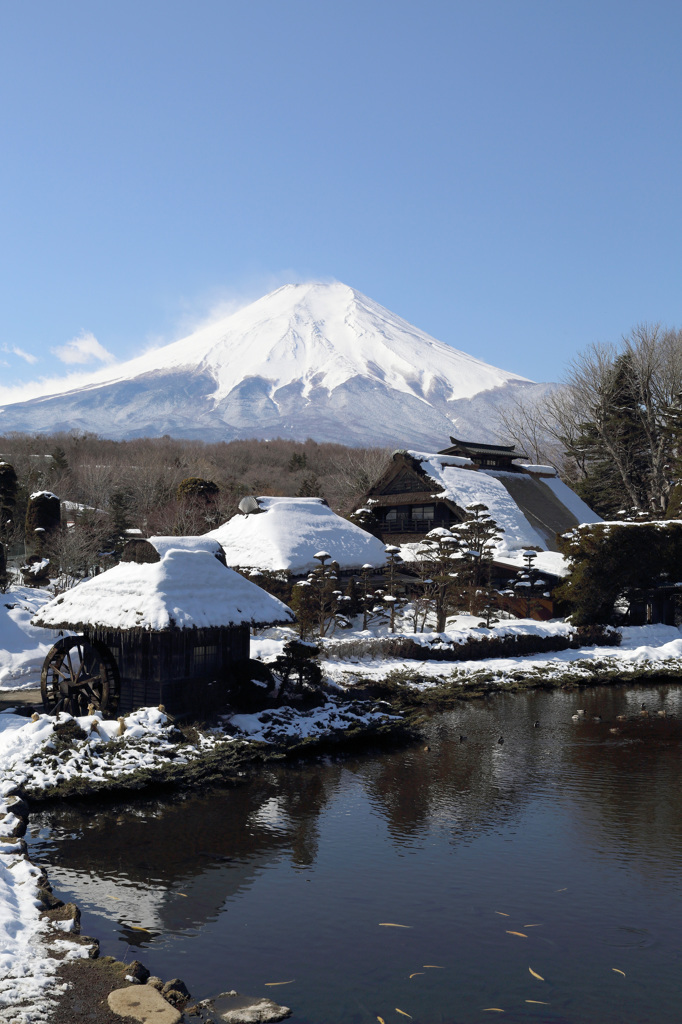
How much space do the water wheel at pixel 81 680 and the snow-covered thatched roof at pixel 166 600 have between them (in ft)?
1.77

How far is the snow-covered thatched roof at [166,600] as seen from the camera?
60.3 feet

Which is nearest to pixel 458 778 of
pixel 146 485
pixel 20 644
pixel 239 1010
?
pixel 239 1010

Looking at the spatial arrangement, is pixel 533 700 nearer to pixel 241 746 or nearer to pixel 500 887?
pixel 241 746

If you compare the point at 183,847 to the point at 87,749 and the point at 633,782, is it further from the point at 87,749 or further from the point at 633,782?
the point at 633,782

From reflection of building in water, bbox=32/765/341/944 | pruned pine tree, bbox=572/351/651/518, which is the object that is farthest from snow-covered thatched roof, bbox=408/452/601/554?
reflection of building in water, bbox=32/765/341/944

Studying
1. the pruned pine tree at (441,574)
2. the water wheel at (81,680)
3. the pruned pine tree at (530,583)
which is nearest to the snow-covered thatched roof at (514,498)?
the pruned pine tree at (530,583)

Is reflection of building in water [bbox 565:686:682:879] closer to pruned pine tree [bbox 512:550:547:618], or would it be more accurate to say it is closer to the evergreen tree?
pruned pine tree [bbox 512:550:547:618]

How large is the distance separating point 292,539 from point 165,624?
56.2 feet

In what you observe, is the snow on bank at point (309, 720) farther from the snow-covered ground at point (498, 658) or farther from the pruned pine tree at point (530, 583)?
the pruned pine tree at point (530, 583)

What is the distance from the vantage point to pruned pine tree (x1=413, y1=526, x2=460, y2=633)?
1267 inches

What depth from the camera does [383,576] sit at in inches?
1465

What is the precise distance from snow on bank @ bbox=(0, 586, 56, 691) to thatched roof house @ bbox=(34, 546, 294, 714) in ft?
14.8

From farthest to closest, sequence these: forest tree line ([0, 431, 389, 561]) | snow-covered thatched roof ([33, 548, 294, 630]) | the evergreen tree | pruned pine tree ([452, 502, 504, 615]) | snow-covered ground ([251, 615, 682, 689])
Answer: the evergreen tree, forest tree line ([0, 431, 389, 561]), pruned pine tree ([452, 502, 504, 615]), snow-covered ground ([251, 615, 682, 689]), snow-covered thatched roof ([33, 548, 294, 630])

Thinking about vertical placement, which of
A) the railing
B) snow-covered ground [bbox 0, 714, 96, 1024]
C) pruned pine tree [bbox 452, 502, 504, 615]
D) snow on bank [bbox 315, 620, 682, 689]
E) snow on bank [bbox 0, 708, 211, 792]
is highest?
the railing
